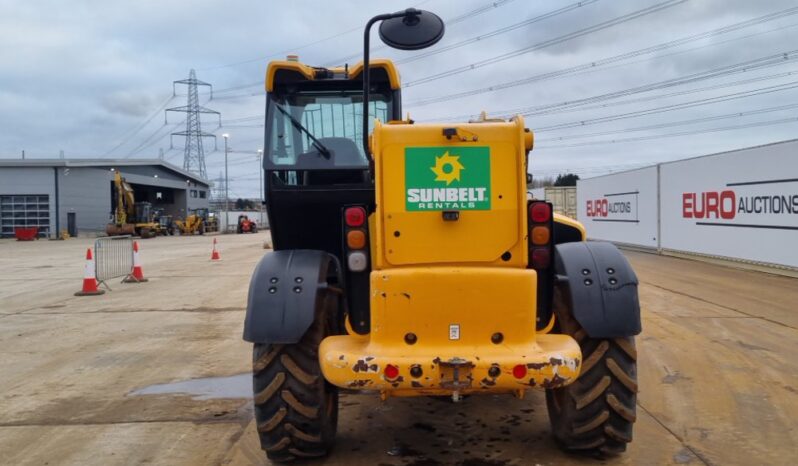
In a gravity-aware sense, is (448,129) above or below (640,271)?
above

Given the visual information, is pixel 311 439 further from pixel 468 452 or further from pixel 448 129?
pixel 448 129

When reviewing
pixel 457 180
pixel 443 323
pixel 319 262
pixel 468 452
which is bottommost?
pixel 468 452

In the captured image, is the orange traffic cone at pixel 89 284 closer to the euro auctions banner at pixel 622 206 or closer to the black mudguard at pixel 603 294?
the black mudguard at pixel 603 294

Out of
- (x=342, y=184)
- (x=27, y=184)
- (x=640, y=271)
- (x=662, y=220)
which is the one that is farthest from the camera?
(x=27, y=184)

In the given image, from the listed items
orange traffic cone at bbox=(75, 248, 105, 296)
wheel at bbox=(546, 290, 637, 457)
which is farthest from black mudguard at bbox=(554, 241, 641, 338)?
orange traffic cone at bbox=(75, 248, 105, 296)

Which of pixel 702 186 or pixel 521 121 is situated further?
pixel 702 186

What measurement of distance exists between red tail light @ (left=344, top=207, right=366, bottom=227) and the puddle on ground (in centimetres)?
257

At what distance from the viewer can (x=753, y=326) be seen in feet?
27.4

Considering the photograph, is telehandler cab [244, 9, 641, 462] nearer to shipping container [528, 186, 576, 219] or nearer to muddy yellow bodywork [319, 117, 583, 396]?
muddy yellow bodywork [319, 117, 583, 396]

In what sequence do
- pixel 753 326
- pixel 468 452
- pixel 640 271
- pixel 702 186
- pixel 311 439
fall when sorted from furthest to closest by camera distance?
pixel 702 186
pixel 640 271
pixel 753 326
pixel 468 452
pixel 311 439

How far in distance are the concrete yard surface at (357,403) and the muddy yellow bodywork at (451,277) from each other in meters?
0.96

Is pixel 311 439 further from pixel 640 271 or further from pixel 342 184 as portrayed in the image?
pixel 640 271

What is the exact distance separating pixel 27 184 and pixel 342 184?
48179 millimetres

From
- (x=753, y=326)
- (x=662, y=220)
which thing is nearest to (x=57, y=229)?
(x=662, y=220)
